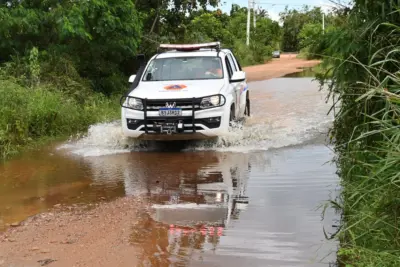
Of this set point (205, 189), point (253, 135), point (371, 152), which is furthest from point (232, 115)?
point (371, 152)

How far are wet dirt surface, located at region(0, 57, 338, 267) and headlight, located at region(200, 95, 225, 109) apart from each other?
633 mm

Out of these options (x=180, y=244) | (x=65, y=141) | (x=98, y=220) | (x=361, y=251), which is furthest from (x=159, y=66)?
(x=361, y=251)

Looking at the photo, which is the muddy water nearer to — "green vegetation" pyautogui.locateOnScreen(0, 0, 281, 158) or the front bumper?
the front bumper

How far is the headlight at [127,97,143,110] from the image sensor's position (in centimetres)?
879

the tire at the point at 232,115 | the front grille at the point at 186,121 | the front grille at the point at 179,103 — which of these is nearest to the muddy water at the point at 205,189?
the tire at the point at 232,115

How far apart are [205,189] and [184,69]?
3.86 metres

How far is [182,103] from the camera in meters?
8.62

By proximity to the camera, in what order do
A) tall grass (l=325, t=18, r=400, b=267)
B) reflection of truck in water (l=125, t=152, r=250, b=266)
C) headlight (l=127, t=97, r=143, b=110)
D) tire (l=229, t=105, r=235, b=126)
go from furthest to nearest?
tire (l=229, t=105, r=235, b=126) → headlight (l=127, t=97, r=143, b=110) → reflection of truck in water (l=125, t=152, r=250, b=266) → tall grass (l=325, t=18, r=400, b=267)

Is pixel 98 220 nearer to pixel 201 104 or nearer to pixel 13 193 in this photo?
pixel 13 193

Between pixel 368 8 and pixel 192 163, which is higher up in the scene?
pixel 368 8

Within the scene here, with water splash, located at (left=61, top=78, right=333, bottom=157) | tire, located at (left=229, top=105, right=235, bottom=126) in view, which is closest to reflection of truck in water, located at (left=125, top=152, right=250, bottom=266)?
water splash, located at (left=61, top=78, right=333, bottom=157)

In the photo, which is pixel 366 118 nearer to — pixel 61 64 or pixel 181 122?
pixel 181 122

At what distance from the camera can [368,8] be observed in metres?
4.88

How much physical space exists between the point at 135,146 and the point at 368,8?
5.63 metres
